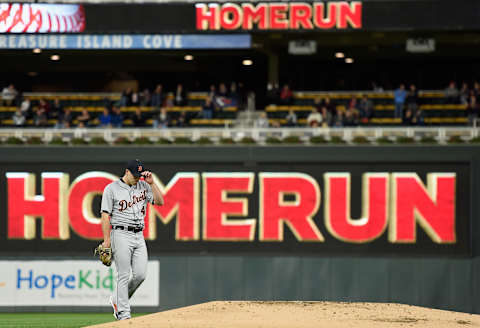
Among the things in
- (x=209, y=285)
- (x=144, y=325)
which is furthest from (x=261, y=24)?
Result: (x=144, y=325)

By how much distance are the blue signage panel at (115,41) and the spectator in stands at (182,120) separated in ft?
6.36

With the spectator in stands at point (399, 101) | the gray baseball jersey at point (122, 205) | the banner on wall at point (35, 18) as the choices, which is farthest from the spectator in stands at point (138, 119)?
the gray baseball jersey at point (122, 205)

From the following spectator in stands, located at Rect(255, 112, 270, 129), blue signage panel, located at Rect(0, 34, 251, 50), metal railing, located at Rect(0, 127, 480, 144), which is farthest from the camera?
blue signage panel, located at Rect(0, 34, 251, 50)

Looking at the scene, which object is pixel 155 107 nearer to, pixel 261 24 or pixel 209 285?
pixel 261 24

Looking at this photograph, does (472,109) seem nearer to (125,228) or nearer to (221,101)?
(221,101)

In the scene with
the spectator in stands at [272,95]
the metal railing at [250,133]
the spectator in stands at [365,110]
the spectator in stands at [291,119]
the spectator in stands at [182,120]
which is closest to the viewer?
the metal railing at [250,133]

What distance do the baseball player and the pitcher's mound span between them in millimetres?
674

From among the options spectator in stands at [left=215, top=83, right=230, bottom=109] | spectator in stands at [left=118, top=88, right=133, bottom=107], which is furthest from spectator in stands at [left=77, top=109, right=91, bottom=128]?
spectator in stands at [left=215, top=83, right=230, bottom=109]

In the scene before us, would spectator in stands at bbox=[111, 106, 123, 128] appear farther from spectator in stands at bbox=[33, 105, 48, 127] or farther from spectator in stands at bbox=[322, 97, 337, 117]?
spectator in stands at bbox=[322, 97, 337, 117]

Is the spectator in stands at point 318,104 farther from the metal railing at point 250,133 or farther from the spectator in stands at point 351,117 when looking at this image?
the metal railing at point 250,133

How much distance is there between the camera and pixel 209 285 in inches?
931

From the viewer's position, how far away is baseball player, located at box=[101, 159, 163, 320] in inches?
563

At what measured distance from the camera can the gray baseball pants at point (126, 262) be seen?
14305 mm

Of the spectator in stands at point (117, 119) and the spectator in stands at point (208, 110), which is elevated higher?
the spectator in stands at point (208, 110)
